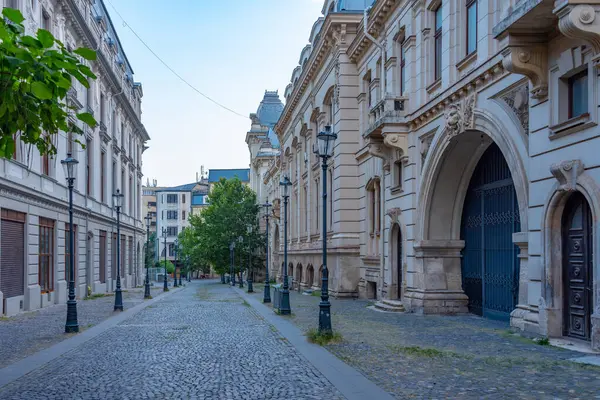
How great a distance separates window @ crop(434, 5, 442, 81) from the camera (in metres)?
19.7

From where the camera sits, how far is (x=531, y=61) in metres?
12.7

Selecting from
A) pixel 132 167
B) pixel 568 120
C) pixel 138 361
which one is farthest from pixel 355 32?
pixel 132 167

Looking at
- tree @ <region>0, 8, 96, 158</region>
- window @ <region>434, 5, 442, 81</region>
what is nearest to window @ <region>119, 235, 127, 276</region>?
window @ <region>434, 5, 442, 81</region>

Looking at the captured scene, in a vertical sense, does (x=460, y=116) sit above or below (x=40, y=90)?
above

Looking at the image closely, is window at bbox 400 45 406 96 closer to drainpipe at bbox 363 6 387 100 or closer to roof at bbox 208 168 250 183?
drainpipe at bbox 363 6 387 100

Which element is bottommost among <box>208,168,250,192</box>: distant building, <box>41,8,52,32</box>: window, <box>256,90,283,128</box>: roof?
<box>41,8,52,32</box>: window

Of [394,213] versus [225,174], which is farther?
[225,174]

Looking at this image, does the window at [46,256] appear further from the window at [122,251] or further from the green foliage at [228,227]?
the green foliage at [228,227]

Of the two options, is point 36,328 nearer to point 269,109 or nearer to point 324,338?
point 324,338

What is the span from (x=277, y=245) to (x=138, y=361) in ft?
163

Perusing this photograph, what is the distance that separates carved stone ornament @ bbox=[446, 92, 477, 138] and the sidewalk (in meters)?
10.6

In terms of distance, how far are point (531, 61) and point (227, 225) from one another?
193 feet

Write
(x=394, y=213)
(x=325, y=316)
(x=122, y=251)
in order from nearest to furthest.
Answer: (x=325, y=316)
(x=394, y=213)
(x=122, y=251)

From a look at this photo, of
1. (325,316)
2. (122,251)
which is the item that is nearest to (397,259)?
(325,316)
